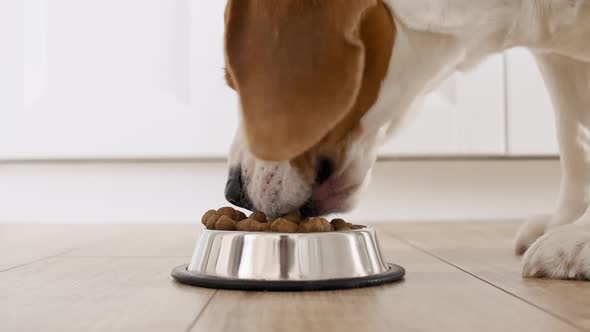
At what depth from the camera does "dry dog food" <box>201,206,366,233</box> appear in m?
1.02

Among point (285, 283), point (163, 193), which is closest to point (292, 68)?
point (285, 283)

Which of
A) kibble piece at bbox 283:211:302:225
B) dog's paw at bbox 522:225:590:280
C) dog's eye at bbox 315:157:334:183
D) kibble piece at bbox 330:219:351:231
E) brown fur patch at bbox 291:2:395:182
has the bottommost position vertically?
dog's paw at bbox 522:225:590:280

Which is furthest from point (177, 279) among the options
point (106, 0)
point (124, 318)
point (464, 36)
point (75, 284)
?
point (106, 0)

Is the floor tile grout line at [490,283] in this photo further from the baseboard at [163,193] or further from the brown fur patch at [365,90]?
the baseboard at [163,193]

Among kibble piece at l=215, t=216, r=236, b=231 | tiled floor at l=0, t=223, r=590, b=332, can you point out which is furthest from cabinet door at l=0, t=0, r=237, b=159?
kibble piece at l=215, t=216, r=236, b=231

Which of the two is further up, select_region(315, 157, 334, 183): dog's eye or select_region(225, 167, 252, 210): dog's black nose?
select_region(315, 157, 334, 183): dog's eye

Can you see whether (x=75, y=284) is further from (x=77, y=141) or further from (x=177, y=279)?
(x=77, y=141)

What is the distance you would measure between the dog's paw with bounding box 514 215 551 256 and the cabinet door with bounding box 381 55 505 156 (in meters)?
1.05

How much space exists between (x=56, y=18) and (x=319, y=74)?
177 cm

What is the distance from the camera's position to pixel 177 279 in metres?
1.07

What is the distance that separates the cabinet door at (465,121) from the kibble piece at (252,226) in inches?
61.3

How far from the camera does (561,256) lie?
105 cm

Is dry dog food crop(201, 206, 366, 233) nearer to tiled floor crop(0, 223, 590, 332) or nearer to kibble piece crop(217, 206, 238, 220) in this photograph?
kibble piece crop(217, 206, 238, 220)

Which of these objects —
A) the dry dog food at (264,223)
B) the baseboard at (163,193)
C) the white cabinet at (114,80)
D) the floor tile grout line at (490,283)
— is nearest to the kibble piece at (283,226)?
the dry dog food at (264,223)
